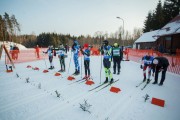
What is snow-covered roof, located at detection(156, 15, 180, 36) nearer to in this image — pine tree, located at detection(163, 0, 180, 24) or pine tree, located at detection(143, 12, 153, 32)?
pine tree, located at detection(163, 0, 180, 24)

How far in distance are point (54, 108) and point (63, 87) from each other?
2.11 meters

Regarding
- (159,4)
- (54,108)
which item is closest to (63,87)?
(54,108)

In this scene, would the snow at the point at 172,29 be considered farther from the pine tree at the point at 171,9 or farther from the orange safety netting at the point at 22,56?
the orange safety netting at the point at 22,56

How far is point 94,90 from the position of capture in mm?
6125

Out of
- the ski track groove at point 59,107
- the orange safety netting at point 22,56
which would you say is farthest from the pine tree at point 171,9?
the ski track groove at point 59,107

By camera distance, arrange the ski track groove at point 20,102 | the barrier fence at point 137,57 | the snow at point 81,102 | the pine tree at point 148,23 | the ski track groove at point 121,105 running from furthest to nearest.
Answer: the pine tree at point 148,23 < the barrier fence at point 137,57 < the ski track groove at point 20,102 < the ski track groove at point 121,105 < the snow at point 81,102

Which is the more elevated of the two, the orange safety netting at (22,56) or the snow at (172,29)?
the snow at (172,29)

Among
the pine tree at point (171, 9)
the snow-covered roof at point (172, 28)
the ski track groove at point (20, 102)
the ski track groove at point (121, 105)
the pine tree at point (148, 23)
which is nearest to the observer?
the ski track groove at point (121, 105)

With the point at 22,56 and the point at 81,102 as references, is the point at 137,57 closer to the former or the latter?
the point at 81,102

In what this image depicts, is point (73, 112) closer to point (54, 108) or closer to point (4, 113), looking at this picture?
point (54, 108)

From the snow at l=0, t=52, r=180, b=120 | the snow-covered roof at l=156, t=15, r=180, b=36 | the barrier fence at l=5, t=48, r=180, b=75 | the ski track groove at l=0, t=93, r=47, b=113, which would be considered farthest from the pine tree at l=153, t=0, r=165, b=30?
the ski track groove at l=0, t=93, r=47, b=113

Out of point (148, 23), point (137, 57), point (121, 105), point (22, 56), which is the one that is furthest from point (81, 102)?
point (148, 23)

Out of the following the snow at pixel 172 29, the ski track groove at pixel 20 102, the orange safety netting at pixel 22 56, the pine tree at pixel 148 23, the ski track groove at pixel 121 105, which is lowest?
the ski track groove at pixel 121 105

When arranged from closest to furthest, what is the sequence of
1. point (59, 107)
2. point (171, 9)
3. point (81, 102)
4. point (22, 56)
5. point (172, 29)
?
point (59, 107)
point (81, 102)
point (22, 56)
point (172, 29)
point (171, 9)
